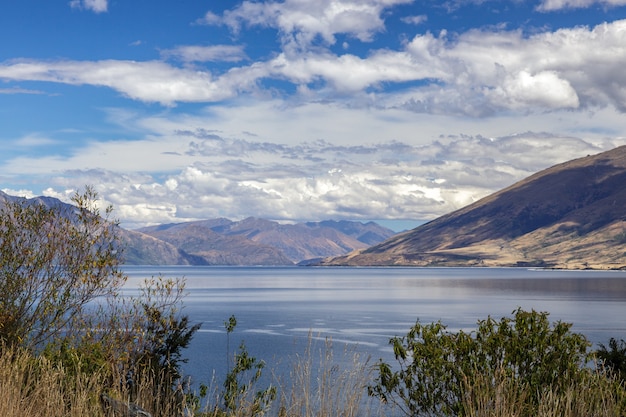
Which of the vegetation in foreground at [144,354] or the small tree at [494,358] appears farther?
the small tree at [494,358]

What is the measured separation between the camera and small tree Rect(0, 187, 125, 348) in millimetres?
17953

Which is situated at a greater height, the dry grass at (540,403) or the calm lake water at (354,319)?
the dry grass at (540,403)

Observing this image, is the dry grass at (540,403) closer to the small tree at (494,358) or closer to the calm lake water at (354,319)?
the small tree at (494,358)

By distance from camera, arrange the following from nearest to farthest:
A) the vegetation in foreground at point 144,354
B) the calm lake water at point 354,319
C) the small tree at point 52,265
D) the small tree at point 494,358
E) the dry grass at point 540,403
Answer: the dry grass at point 540,403 < the vegetation in foreground at point 144,354 < the small tree at point 494,358 < the small tree at point 52,265 < the calm lake water at point 354,319

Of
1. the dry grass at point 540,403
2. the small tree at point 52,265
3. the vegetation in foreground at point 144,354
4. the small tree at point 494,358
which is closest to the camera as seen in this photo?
the dry grass at point 540,403

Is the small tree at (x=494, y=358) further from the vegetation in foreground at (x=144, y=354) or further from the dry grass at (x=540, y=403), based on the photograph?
the dry grass at (x=540, y=403)

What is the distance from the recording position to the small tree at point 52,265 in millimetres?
17953

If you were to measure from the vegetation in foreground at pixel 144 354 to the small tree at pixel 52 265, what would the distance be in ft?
0.11

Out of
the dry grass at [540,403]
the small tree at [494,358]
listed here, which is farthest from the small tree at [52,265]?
the dry grass at [540,403]

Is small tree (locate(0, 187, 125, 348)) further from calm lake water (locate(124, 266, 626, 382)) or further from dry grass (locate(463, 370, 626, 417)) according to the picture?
calm lake water (locate(124, 266, 626, 382))

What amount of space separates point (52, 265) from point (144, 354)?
3494 millimetres

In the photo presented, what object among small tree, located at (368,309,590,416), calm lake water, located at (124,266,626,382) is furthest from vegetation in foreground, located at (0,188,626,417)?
calm lake water, located at (124,266,626,382)

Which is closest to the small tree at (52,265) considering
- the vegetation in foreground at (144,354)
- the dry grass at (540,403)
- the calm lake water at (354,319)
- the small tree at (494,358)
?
the vegetation in foreground at (144,354)

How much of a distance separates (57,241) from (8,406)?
31.1 feet
